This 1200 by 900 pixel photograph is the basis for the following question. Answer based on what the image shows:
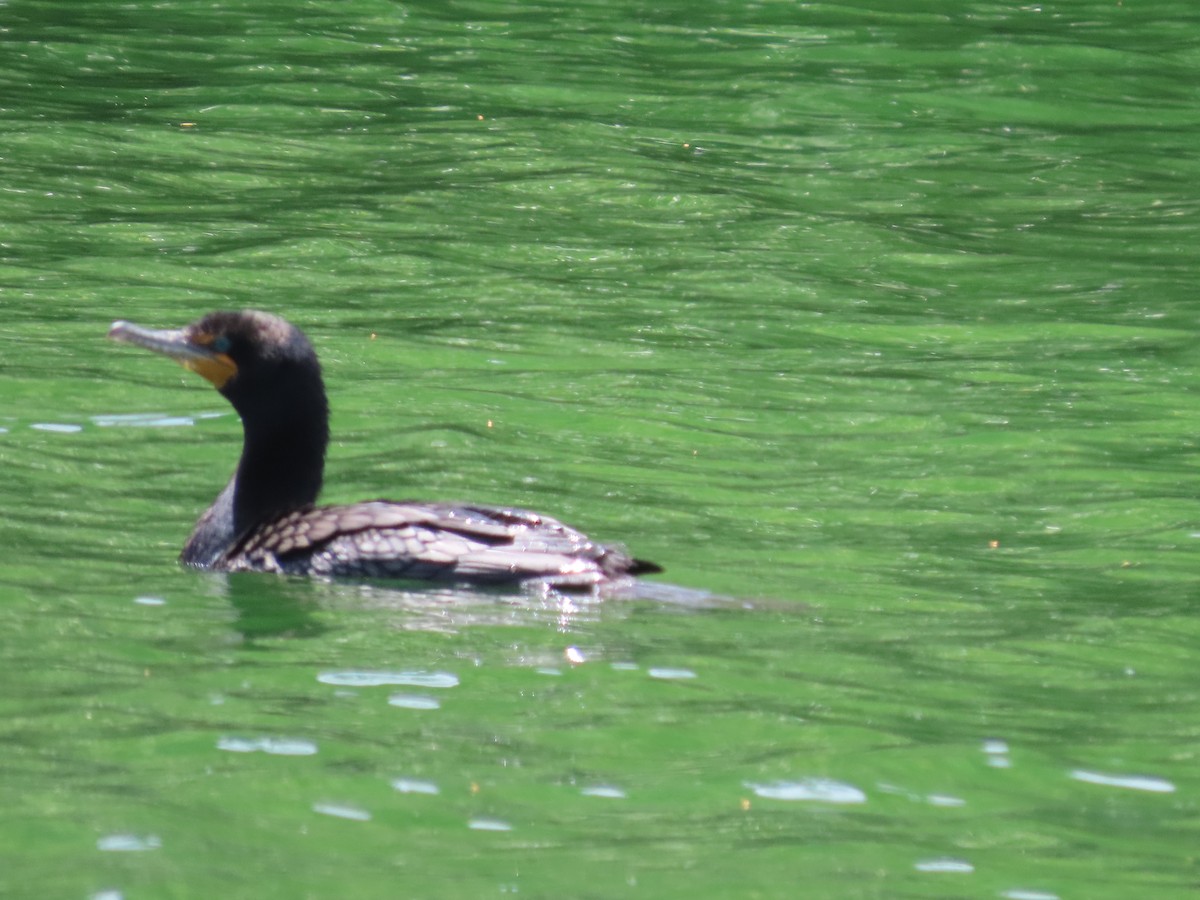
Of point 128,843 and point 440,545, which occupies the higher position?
point 440,545

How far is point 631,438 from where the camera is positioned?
11.5 metres

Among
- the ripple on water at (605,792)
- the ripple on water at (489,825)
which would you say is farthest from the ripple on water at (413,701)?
the ripple on water at (489,825)

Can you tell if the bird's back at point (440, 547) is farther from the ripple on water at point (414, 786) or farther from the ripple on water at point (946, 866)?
the ripple on water at point (946, 866)

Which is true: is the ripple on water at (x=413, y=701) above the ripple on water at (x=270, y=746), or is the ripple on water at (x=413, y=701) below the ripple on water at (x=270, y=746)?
below

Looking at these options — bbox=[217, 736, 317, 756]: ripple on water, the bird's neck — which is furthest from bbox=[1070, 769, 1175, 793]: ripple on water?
the bird's neck

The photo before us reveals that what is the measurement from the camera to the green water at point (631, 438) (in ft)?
21.6

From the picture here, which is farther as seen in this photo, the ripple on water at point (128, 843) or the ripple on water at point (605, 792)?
the ripple on water at point (605, 792)

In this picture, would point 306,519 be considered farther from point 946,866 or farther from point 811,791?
point 946,866

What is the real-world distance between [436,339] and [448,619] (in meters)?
5.14

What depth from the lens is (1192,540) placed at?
991 centimetres

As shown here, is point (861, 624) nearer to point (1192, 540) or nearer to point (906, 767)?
point (906, 767)

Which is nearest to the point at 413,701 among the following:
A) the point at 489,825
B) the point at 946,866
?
the point at 489,825

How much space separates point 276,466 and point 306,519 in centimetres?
47

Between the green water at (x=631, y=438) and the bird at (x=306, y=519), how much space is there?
152 millimetres
